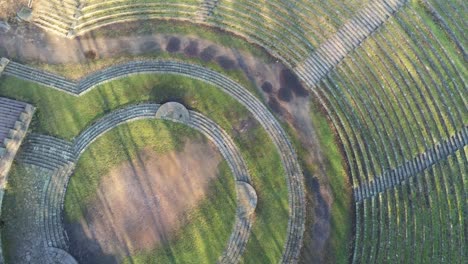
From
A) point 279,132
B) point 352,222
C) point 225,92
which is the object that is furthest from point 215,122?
point 352,222

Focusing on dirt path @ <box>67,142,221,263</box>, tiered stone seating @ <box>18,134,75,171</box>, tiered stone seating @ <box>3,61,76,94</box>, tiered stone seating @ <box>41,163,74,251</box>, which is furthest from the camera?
tiered stone seating @ <box>3,61,76,94</box>

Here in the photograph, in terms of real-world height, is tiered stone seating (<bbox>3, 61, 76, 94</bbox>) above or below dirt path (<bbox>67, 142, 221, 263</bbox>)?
above

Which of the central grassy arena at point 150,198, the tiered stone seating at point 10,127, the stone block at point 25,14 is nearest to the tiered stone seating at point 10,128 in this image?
the tiered stone seating at point 10,127

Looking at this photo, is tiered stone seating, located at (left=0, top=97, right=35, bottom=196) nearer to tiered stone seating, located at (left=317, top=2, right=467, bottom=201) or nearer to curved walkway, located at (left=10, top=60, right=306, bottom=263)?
curved walkway, located at (left=10, top=60, right=306, bottom=263)

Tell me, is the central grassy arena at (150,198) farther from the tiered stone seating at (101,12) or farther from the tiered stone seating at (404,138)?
the tiered stone seating at (404,138)

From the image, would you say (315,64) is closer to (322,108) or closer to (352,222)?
(322,108)

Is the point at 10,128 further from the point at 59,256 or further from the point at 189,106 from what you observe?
the point at 189,106

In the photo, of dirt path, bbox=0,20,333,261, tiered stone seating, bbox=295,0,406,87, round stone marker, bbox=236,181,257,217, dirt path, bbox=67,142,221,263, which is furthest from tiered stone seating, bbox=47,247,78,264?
tiered stone seating, bbox=295,0,406,87

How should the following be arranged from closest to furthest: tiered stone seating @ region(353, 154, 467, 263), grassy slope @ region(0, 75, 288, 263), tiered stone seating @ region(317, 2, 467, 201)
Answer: tiered stone seating @ region(353, 154, 467, 263) → tiered stone seating @ region(317, 2, 467, 201) → grassy slope @ region(0, 75, 288, 263)
